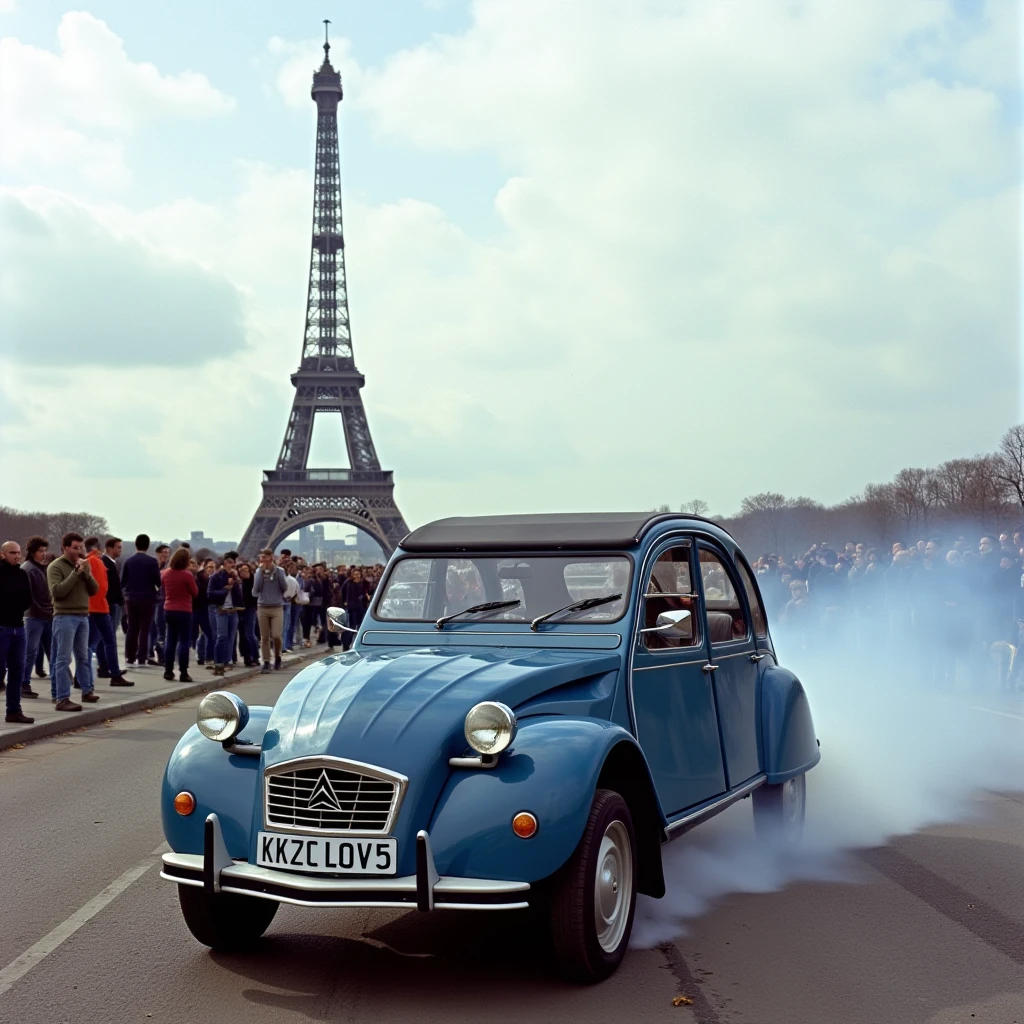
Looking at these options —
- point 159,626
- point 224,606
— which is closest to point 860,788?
point 224,606

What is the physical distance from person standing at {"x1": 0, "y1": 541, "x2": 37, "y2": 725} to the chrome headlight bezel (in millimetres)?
9316

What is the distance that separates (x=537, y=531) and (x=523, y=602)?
1.55 feet

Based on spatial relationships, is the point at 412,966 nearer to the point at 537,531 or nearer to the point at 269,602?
the point at 537,531

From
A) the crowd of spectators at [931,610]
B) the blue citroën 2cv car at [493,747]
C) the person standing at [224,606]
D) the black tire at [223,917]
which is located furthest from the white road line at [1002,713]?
the person standing at [224,606]

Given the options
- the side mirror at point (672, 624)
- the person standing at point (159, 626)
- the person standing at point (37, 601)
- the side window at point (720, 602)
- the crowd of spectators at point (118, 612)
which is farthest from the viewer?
the person standing at point (159, 626)

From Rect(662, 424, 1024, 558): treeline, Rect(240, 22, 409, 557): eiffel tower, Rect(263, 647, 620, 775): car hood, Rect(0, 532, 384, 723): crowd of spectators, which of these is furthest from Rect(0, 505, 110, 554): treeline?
Rect(263, 647, 620, 775): car hood

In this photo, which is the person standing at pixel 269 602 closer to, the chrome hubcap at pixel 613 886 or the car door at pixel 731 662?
the car door at pixel 731 662

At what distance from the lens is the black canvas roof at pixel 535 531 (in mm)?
6246

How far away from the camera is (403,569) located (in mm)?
6637

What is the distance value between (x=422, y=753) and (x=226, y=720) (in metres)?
0.98

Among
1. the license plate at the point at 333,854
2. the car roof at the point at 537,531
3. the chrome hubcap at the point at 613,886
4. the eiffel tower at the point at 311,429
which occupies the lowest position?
the chrome hubcap at the point at 613,886

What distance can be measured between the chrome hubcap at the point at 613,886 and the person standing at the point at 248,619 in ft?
57.3

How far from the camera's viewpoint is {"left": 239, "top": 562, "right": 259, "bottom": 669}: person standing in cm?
2208

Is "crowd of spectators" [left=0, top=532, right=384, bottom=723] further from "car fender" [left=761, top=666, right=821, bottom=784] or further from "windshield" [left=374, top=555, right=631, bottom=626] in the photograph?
"car fender" [left=761, top=666, right=821, bottom=784]
